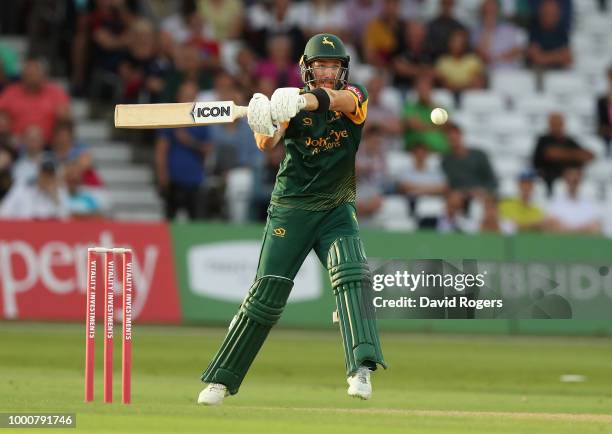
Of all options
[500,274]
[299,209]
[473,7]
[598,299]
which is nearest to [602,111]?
[473,7]

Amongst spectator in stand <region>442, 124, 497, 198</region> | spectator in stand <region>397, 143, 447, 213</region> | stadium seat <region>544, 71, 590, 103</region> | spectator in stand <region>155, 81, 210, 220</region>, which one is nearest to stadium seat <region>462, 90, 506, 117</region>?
stadium seat <region>544, 71, 590, 103</region>

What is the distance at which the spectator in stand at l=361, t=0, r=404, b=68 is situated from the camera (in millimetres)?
19016

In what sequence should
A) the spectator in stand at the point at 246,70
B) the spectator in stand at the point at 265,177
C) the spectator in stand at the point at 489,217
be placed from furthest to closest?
the spectator in stand at the point at 246,70 < the spectator in stand at the point at 265,177 < the spectator in stand at the point at 489,217

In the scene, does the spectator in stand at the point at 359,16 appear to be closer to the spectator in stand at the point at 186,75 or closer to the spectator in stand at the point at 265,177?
the spectator in stand at the point at 186,75

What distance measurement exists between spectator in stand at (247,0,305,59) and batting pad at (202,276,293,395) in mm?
10312

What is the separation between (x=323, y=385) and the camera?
1077 cm

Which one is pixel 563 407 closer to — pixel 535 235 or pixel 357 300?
pixel 357 300

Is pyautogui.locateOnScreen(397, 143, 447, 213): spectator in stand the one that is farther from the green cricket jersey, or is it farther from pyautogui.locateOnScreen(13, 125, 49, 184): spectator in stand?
the green cricket jersey

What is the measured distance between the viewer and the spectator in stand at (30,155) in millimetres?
16297

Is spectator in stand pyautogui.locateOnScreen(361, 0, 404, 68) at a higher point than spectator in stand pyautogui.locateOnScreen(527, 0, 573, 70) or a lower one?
lower

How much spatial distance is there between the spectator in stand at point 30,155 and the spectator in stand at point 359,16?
4.70m

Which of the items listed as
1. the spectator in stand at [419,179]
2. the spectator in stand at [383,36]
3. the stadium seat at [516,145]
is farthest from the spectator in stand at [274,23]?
the stadium seat at [516,145]

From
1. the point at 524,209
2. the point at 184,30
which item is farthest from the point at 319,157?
the point at 184,30

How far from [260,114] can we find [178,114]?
64 centimetres
